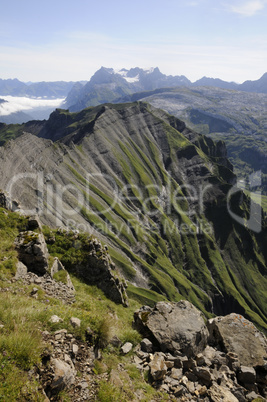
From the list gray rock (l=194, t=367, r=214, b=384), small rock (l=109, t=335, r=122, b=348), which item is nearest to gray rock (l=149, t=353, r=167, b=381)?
small rock (l=109, t=335, r=122, b=348)

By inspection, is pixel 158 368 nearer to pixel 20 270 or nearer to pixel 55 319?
pixel 55 319

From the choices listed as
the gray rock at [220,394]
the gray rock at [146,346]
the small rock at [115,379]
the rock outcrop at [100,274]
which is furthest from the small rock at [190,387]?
the rock outcrop at [100,274]

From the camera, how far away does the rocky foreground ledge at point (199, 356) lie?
13555 millimetres

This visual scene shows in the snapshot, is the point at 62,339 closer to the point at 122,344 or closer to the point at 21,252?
the point at 122,344

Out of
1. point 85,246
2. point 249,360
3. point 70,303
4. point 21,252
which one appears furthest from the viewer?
point 85,246

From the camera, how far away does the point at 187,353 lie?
1628 cm

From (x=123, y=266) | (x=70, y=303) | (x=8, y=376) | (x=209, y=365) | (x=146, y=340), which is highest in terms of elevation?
(x=8, y=376)

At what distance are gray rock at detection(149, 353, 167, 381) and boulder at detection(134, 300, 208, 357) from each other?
1.94 metres

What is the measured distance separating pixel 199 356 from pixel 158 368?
4255 millimetres

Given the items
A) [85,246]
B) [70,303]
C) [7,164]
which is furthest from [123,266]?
[70,303]

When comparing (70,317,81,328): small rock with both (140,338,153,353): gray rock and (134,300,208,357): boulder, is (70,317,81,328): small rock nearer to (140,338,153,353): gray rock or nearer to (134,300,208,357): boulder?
(140,338,153,353): gray rock

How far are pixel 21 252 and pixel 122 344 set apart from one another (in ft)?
40.9

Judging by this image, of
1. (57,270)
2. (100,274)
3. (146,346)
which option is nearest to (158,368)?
(146,346)

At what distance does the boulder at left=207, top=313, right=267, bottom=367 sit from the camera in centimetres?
1894
